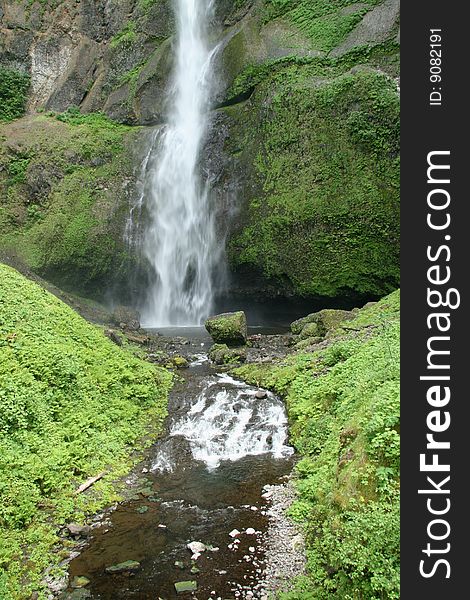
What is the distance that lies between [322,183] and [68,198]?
39.3 feet

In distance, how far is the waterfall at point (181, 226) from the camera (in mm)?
20850

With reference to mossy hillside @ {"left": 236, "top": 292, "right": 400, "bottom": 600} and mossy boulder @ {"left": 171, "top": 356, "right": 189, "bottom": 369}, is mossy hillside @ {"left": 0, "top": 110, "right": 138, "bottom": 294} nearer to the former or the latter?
mossy boulder @ {"left": 171, "top": 356, "right": 189, "bottom": 369}

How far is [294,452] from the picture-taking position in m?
8.11

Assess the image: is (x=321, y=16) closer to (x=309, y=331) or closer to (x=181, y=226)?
(x=181, y=226)

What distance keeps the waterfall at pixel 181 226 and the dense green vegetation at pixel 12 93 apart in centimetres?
1001

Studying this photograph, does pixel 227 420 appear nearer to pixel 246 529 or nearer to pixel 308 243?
pixel 246 529

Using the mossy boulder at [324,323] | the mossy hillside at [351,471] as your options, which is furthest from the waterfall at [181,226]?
the mossy hillside at [351,471]

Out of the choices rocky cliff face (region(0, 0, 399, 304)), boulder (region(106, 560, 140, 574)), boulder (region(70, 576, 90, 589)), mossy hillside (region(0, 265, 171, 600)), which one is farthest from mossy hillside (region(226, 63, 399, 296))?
boulder (region(70, 576, 90, 589))

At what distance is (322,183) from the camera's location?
18.0 m

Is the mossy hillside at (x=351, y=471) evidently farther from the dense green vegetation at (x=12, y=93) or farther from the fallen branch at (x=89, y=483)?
the dense green vegetation at (x=12, y=93)

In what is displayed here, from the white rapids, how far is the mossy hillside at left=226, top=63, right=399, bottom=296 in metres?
8.57

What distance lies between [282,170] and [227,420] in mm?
12242

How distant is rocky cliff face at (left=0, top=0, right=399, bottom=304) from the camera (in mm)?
17453

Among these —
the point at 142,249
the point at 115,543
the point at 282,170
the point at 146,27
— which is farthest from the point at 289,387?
the point at 146,27
